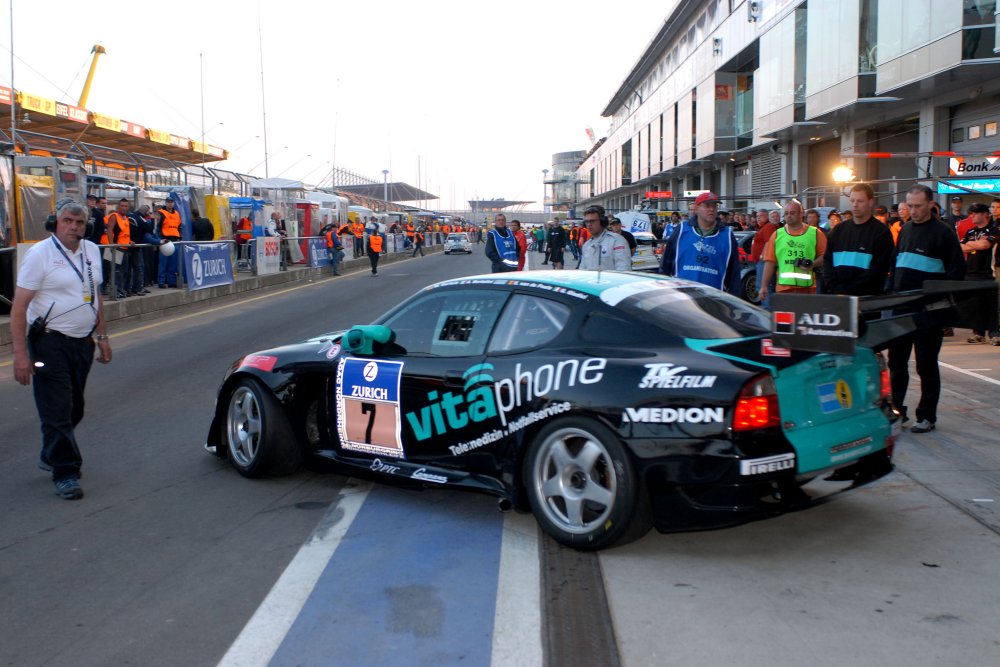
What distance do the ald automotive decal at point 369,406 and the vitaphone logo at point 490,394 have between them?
6.3 inches

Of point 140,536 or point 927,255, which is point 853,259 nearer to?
point 927,255

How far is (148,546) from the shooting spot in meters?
4.76

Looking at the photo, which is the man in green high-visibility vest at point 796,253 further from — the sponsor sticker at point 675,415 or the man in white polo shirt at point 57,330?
the man in white polo shirt at point 57,330

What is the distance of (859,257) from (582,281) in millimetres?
3054

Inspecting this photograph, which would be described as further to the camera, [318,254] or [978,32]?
[318,254]

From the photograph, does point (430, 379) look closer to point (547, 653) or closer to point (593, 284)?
point (593, 284)

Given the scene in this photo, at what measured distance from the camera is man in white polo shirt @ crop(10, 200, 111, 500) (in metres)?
5.52

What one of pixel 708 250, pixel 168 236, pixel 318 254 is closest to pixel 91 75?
pixel 318 254

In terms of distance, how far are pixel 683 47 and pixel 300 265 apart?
35572mm

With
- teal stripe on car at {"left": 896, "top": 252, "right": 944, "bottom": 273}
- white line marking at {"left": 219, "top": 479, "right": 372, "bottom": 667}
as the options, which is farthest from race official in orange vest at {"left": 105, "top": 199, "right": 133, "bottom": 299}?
teal stripe on car at {"left": 896, "top": 252, "right": 944, "bottom": 273}

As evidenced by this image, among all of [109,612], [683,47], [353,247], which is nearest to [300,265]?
[353,247]

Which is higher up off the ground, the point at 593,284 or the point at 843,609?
the point at 593,284

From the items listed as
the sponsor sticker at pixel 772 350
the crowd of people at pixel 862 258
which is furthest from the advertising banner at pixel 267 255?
the sponsor sticker at pixel 772 350

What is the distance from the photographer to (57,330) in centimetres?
559
